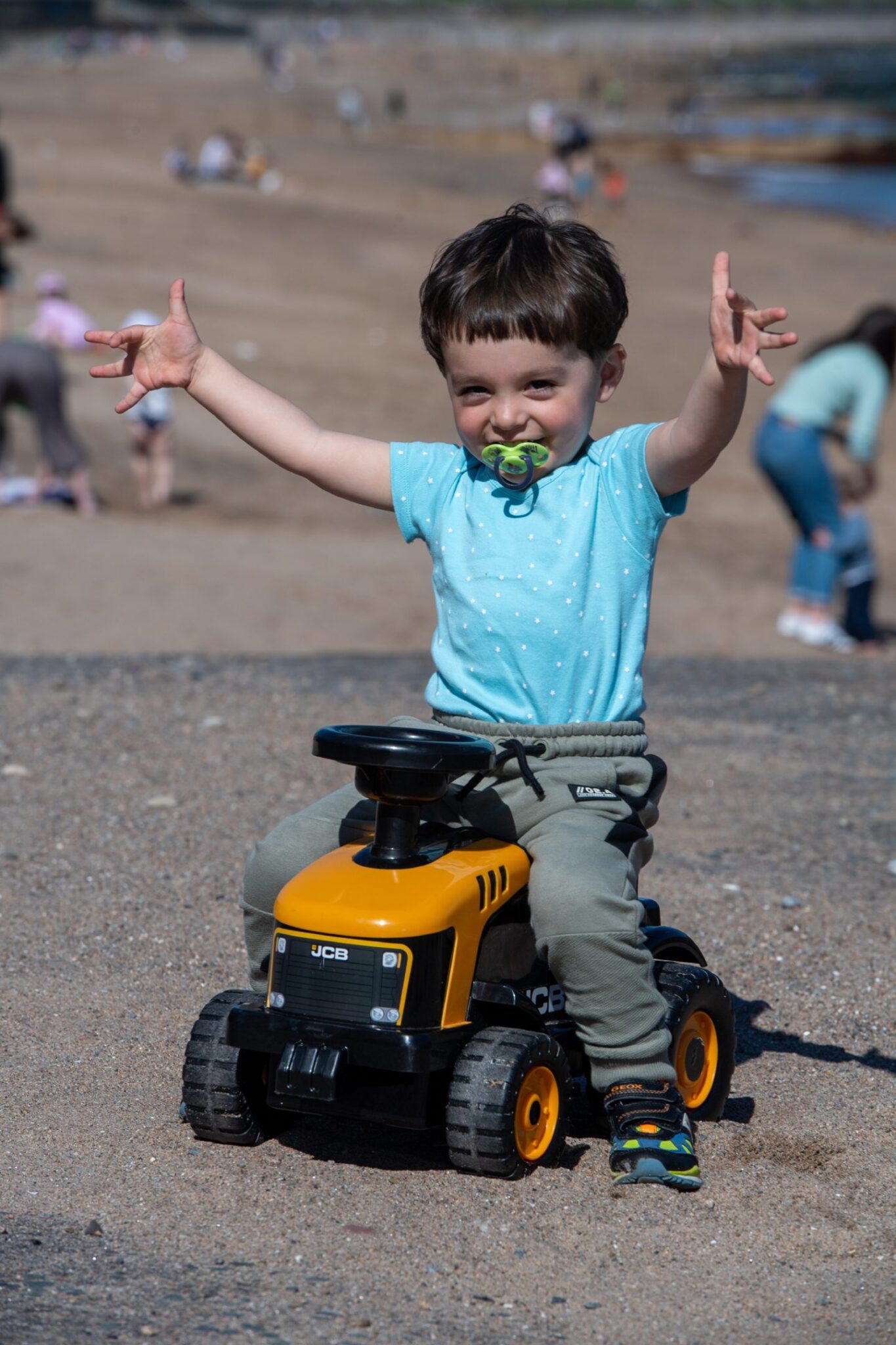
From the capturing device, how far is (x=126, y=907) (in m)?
4.68

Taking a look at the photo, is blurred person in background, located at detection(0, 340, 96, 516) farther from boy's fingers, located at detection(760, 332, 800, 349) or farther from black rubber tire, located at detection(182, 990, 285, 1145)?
boy's fingers, located at detection(760, 332, 800, 349)

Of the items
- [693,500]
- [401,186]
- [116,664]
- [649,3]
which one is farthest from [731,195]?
[649,3]

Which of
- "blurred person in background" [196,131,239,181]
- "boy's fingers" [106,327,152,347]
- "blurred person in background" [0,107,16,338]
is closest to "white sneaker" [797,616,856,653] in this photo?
"blurred person in background" [0,107,16,338]

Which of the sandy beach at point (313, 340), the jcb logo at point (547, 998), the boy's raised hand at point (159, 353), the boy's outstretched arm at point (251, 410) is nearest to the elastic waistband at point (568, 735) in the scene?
the jcb logo at point (547, 998)

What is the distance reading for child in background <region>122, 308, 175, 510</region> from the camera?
13242 millimetres

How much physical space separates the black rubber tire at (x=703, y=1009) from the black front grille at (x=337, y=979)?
0.67 metres

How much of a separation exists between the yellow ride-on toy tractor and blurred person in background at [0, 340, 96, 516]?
992 centimetres

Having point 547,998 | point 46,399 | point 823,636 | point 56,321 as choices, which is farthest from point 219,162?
point 547,998

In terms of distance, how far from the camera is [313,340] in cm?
1938

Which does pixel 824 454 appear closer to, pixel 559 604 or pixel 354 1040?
pixel 559 604

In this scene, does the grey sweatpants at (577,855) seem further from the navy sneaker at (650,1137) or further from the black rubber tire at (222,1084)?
the black rubber tire at (222,1084)

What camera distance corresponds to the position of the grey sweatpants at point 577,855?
10.5 ft

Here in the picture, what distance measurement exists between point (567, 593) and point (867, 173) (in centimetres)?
5323

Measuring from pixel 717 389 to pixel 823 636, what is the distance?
779cm
